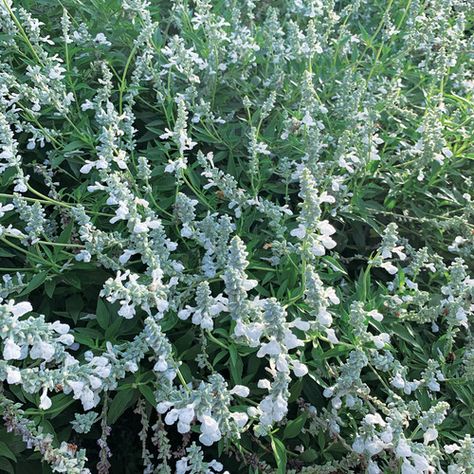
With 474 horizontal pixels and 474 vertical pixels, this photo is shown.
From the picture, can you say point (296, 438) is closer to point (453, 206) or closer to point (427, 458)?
point (427, 458)

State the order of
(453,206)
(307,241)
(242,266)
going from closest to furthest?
(242,266), (307,241), (453,206)

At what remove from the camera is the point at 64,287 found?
301 cm

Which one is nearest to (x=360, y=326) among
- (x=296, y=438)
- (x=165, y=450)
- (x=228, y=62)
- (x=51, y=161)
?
(x=296, y=438)

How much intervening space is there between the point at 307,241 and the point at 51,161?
5.12 ft

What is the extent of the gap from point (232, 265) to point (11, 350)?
71 cm

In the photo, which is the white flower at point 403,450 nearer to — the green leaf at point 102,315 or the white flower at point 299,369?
the white flower at point 299,369

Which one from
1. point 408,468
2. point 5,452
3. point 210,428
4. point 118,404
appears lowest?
→ point 5,452

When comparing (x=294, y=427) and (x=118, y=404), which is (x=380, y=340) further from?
(x=118, y=404)

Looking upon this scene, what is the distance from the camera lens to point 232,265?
2.07 metres

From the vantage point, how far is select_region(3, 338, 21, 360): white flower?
1.83 metres

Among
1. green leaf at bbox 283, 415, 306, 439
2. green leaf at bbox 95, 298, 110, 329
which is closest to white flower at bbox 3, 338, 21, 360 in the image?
green leaf at bbox 95, 298, 110, 329

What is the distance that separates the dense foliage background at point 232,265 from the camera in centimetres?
224

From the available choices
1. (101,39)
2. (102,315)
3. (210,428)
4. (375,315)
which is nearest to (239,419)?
(210,428)

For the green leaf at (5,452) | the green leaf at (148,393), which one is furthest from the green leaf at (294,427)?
the green leaf at (5,452)
